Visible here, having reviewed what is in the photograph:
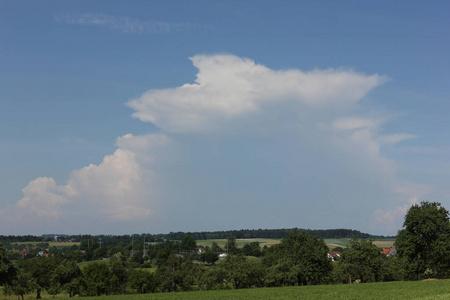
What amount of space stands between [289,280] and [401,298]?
47.9 metres

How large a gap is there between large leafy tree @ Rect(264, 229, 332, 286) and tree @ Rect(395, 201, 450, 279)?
19231 millimetres

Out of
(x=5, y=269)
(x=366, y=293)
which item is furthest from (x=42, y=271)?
(x=366, y=293)

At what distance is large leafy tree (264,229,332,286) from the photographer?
89125 mm

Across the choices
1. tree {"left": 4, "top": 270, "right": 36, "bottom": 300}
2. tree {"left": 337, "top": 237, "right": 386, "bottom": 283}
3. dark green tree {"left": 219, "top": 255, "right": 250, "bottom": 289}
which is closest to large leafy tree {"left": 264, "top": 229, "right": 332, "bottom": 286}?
tree {"left": 337, "top": 237, "right": 386, "bottom": 283}

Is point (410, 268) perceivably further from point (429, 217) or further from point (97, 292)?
point (97, 292)

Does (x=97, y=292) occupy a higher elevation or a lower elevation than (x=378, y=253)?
lower

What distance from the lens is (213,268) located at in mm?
104938

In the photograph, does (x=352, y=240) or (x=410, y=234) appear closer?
(x=410, y=234)

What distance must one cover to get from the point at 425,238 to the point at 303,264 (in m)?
28.3

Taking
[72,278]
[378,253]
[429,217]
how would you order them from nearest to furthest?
[429,217] → [378,253] → [72,278]

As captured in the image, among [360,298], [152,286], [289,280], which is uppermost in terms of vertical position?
[360,298]

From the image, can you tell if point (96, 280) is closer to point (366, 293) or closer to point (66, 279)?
point (66, 279)

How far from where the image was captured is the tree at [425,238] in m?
72.4

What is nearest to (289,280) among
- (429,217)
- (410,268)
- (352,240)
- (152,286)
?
(352,240)
